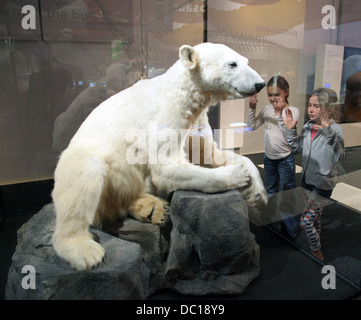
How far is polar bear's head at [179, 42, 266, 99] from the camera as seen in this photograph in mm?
1653

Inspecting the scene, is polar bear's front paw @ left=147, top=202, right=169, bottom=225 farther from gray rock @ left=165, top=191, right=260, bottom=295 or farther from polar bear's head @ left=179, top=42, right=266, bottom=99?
polar bear's head @ left=179, top=42, right=266, bottom=99

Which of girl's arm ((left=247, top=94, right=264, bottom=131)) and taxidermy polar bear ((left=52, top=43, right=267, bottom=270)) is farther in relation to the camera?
girl's arm ((left=247, top=94, right=264, bottom=131))

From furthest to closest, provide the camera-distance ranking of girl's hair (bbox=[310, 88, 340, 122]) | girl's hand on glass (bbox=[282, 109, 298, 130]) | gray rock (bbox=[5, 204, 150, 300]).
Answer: girl's hand on glass (bbox=[282, 109, 298, 130])
girl's hair (bbox=[310, 88, 340, 122])
gray rock (bbox=[5, 204, 150, 300])

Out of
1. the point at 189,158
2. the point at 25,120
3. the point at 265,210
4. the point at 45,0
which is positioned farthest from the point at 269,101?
the point at 25,120

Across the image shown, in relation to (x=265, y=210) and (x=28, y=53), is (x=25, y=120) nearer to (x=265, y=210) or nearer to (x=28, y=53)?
(x=28, y=53)

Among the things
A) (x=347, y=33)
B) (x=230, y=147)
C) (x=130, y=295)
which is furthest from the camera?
(x=230, y=147)

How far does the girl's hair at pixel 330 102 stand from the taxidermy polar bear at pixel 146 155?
20.0 inches

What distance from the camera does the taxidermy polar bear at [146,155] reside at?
162 cm

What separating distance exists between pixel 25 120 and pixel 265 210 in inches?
92.6

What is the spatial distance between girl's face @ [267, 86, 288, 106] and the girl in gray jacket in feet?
0.42

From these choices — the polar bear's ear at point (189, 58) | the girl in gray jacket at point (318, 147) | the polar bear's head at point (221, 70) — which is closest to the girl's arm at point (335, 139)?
the girl in gray jacket at point (318, 147)

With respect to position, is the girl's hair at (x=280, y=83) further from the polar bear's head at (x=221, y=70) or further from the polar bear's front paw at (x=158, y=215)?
the polar bear's front paw at (x=158, y=215)

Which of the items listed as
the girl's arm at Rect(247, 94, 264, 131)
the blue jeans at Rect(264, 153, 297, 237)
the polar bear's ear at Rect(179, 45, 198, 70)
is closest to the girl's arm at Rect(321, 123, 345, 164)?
the blue jeans at Rect(264, 153, 297, 237)

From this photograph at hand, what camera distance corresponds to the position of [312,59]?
1932mm
